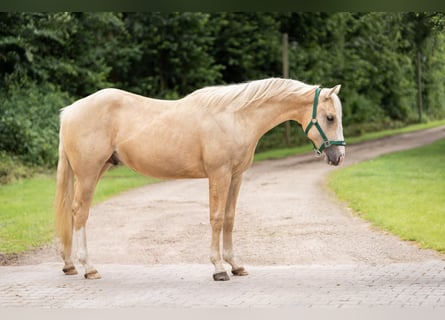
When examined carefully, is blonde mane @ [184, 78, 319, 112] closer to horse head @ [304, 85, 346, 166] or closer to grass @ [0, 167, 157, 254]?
horse head @ [304, 85, 346, 166]

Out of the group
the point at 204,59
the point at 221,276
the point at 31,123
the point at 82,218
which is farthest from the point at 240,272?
the point at 204,59

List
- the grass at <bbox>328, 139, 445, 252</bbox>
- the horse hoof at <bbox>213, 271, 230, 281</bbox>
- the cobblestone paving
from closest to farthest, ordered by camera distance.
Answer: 1. the cobblestone paving
2. the horse hoof at <bbox>213, 271, 230, 281</bbox>
3. the grass at <bbox>328, 139, 445, 252</bbox>

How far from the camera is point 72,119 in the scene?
6176 mm

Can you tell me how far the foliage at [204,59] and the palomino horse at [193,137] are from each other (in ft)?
22.2

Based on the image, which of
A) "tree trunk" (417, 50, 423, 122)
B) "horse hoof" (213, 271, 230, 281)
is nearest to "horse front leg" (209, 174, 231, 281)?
"horse hoof" (213, 271, 230, 281)

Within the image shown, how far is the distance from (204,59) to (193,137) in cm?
1137

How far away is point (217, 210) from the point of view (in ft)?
19.4

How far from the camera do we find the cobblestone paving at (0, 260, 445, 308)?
5352 mm

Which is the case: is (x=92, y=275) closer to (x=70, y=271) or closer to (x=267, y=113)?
(x=70, y=271)

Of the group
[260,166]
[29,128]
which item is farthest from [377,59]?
[29,128]

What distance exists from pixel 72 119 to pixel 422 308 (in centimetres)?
304

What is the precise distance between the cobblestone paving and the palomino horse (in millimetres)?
246

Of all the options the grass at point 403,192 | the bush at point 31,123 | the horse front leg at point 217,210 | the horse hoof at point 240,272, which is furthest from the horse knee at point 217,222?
the bush at point 31,123

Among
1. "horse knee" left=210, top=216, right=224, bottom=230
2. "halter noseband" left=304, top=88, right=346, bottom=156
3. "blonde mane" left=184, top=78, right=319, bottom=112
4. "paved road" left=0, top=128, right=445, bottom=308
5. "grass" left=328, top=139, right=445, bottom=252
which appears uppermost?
"blonde mane" left=184, top=78, right=319, bottom=112
